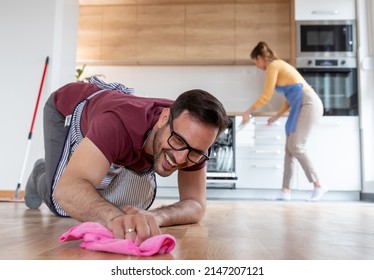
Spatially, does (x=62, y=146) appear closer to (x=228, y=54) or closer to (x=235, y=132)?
(x=235, y=132)

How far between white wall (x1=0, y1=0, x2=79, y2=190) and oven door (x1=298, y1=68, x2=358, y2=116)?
8.07 ft

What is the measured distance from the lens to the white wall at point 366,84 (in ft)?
13.1

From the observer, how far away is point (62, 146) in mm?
1634

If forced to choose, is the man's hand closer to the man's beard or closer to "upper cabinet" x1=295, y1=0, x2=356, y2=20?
the man's beard

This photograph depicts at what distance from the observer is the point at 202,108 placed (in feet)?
3.34

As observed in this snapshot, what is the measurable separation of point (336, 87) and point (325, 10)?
0.81 m

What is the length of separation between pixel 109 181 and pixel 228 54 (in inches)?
129

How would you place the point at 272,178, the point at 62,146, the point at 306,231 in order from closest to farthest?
the point at 306,231 < the point at 62,146 < the point at 272,178

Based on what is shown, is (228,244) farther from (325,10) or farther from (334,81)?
(325,10)

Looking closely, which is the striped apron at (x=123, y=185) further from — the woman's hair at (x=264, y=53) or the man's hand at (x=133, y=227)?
the woman's hair at (x=264, y=53)

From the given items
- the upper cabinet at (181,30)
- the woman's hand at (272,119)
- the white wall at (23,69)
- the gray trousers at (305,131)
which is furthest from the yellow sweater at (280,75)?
the white wall at (23,69)

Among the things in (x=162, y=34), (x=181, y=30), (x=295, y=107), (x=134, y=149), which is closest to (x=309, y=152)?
(x=295, y=107)
